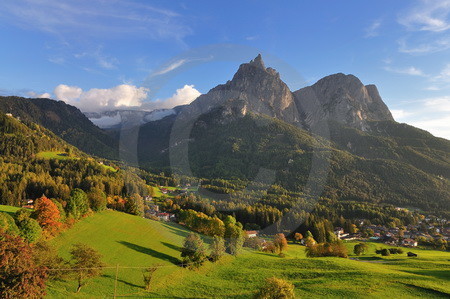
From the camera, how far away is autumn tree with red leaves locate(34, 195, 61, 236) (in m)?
40.5

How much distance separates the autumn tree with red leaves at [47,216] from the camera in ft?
133

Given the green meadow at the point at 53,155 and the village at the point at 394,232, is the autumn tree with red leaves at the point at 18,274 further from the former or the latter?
the green meadow at the point at 53,155

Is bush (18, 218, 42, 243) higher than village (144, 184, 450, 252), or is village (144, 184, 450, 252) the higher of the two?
bush (18, 218, 42, 243)

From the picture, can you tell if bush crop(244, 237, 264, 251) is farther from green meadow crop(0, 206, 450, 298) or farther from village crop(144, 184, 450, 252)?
green meadow crop(0, 206, 450, 298)

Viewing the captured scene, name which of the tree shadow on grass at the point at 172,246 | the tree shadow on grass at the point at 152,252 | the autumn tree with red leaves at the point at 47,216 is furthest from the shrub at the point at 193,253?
the autumn tree with red leaves at the point at 47,216

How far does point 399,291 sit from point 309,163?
173597 mm

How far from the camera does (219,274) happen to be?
41812 mm

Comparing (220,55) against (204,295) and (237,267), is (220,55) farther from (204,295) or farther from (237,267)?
(237,267)

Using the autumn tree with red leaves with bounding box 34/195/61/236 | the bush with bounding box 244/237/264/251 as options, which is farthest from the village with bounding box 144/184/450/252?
the autumn tree with red leaves with bounding box 34/195/61/236

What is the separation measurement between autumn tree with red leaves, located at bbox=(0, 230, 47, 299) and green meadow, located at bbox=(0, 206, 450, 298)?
19.4 feet

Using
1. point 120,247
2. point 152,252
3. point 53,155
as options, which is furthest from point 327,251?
point 53,155

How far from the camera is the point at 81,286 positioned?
28188 millimetres

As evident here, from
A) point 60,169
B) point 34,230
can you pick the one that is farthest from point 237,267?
point 60,169

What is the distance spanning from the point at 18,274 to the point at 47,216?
23.9 metres
